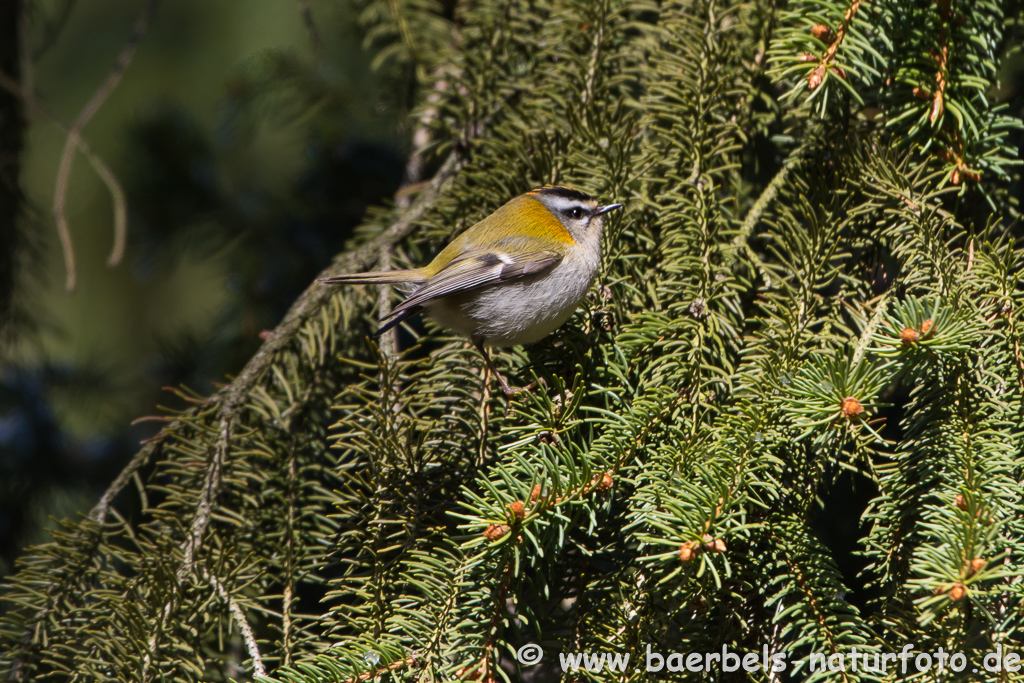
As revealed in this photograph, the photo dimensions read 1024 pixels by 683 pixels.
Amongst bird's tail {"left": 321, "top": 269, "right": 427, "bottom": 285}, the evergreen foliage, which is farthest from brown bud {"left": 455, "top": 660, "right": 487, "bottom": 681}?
bird's tail {"left": 321, "top": 269, "right": 427, "bottom": 285}

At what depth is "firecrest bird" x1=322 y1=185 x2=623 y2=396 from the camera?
153cm

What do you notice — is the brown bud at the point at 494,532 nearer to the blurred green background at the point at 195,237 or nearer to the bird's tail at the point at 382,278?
the bird's tail at the point at 382,278

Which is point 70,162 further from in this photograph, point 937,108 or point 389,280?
point 937,108

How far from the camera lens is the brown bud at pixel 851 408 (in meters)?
0.93

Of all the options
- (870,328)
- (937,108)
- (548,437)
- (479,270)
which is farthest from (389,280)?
(937,108)

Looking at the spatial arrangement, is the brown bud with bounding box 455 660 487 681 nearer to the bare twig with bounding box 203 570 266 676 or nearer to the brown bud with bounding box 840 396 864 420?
the bare twig with bounding box 203 570 266 676

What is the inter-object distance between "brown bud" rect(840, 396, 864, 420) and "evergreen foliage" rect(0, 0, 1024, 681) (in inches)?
1.0

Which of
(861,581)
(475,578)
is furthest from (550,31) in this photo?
(861,581)

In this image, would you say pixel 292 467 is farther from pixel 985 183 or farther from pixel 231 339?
pixel 985 183

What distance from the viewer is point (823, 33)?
1.25 metres

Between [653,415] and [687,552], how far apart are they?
0.32 m

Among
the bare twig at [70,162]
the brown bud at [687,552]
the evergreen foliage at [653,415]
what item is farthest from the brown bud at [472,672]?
the bare twig at [70,162]

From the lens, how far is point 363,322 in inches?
67.2

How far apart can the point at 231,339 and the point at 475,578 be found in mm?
1868
